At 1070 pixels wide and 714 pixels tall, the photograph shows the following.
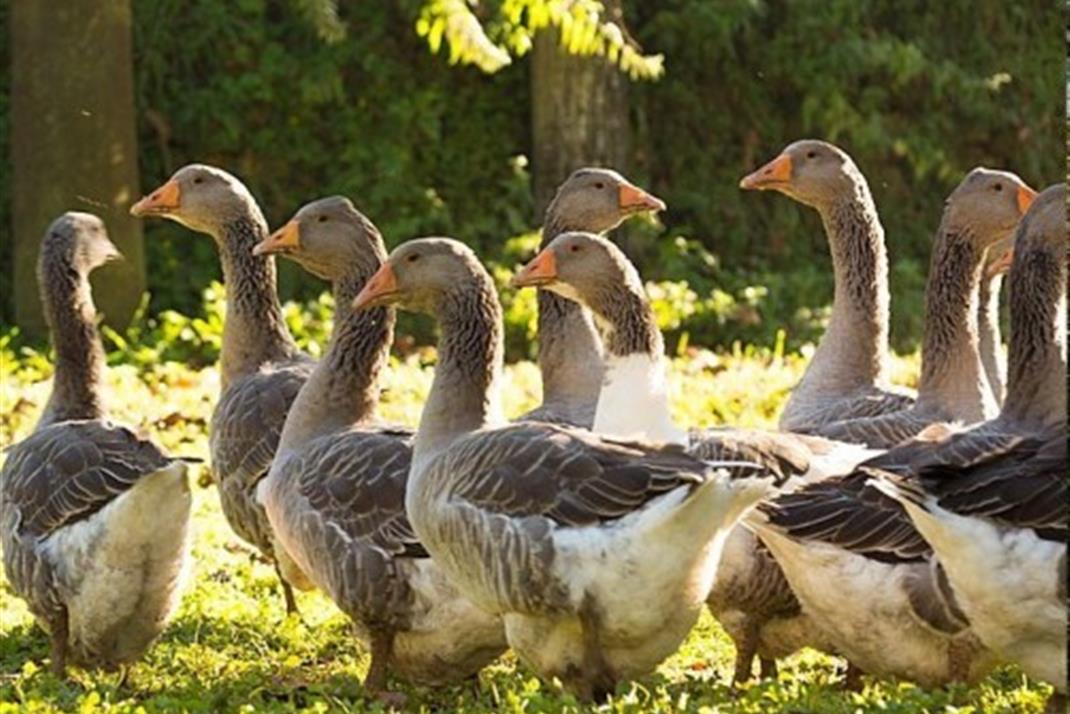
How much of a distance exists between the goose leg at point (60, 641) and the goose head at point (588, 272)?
6.74 ft

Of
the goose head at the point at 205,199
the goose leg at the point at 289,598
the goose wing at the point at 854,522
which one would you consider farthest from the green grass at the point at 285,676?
the goose head at the point at 205,199

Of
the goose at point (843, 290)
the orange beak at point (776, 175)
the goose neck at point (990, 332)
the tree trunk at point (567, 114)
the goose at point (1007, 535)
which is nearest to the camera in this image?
the goose at point (1007, 535)

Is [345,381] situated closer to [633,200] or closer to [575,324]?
[575,324]

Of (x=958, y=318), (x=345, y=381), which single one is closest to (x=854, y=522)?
(x=958, y=318)

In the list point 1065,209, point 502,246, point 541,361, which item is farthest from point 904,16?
point 1065,209

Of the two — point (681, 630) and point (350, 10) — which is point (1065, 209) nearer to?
point (681, 630)

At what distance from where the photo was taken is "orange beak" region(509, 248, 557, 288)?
8117 mm

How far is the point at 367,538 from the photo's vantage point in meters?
7.81

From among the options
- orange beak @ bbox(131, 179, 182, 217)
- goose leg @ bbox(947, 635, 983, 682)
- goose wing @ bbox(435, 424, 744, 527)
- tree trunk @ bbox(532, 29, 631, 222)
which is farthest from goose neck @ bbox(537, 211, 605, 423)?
tree trunk @ bbox(532, 29, 631, 222)

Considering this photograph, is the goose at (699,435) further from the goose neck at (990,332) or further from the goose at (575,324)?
the goose neck at (990,332)

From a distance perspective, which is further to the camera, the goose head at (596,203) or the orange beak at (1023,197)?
the goose head at (596,203)

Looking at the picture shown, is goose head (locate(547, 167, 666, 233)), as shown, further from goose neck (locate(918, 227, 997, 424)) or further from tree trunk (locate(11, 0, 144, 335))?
tree trunk (locate(11, 0, 144, 335))

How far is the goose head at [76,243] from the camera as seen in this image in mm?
9523

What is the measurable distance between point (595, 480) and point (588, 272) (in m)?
1.31
